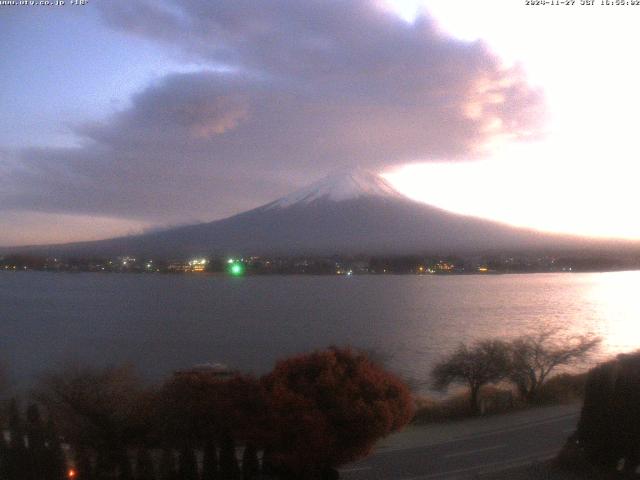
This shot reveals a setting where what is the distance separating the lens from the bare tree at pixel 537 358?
451 inches

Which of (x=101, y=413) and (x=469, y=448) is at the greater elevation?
(x=101, y=413)

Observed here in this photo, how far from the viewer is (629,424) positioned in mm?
6398

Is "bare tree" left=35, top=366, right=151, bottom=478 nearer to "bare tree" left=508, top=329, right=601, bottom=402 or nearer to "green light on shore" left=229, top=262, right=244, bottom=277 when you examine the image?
"bare tree" left=508, top=329, right=601, bottom=402

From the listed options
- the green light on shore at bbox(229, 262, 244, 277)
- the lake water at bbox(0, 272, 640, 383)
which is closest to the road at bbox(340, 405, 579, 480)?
the lake water at bbox(0, 272, 640, 383)

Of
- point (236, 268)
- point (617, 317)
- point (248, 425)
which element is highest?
point (236, 268)

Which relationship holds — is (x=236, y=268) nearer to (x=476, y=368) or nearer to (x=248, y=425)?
(x=476, y=368)

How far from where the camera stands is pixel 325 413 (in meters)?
6.15

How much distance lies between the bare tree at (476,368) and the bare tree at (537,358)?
0.75 ft

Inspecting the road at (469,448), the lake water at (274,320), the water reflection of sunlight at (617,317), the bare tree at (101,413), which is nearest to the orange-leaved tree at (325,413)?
the road at (469,448)

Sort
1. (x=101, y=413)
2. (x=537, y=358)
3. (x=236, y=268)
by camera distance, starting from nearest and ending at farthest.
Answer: (x=101, y=413), (x=537, y=358), (x=236, y=268)

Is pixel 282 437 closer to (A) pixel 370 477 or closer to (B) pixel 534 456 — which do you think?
(A) pixel 370 477

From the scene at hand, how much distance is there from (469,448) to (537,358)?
5.00 metres


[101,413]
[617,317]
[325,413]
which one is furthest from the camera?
[617,317]

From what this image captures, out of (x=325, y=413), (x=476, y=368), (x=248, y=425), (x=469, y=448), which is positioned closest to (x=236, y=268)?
(x=476, y=368)
